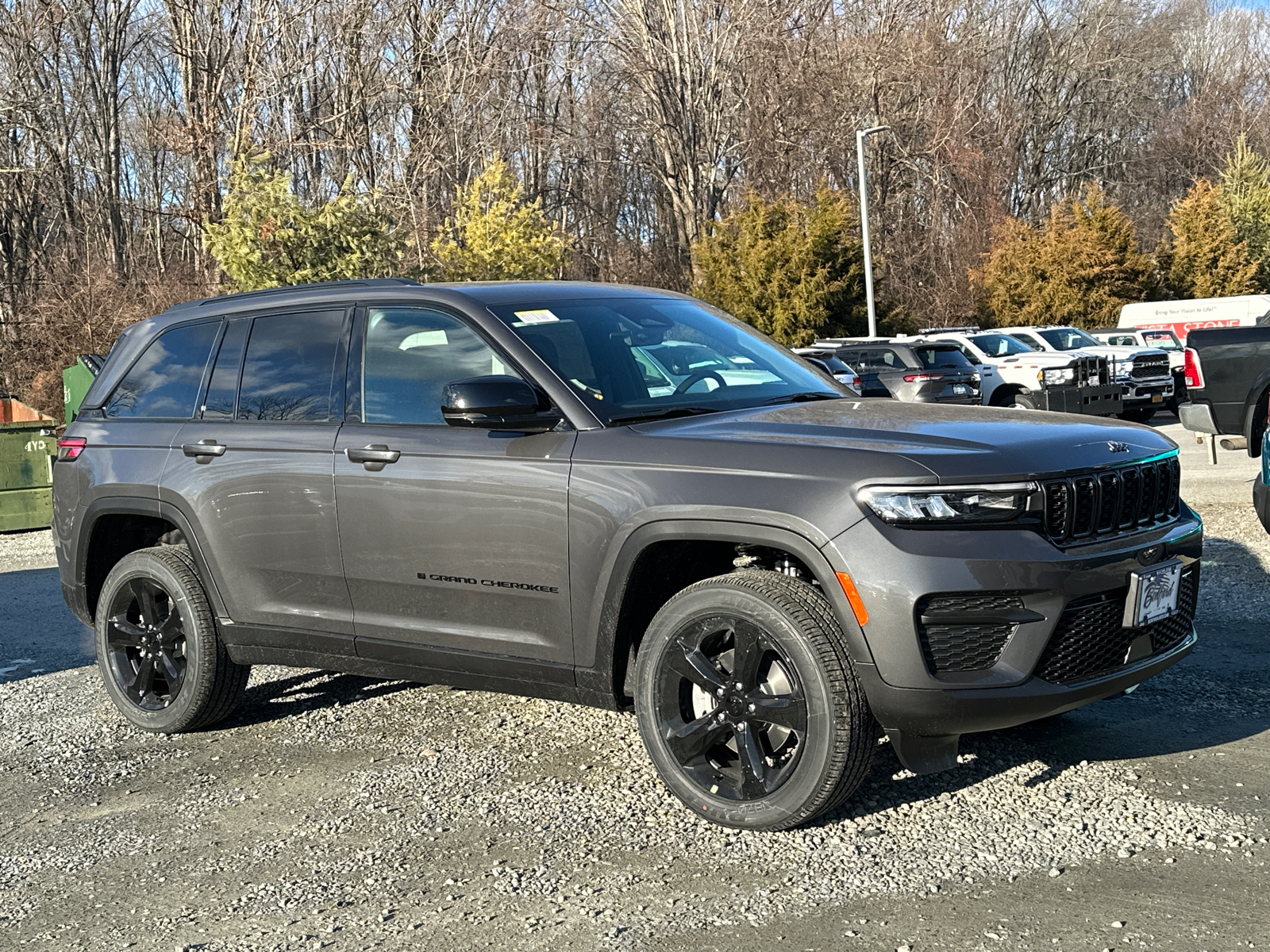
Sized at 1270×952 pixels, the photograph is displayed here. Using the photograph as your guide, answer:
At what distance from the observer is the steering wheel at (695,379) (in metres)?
4.77

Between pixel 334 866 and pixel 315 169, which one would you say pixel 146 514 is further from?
pixel 315 169

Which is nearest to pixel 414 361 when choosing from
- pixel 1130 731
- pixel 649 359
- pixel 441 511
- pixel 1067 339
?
pixel 441 511

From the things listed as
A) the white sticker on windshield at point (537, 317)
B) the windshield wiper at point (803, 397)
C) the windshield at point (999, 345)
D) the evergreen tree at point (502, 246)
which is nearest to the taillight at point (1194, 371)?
the windshield wiper at point (803, 397)

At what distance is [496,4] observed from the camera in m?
43.3

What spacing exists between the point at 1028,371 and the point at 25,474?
52.3 feet

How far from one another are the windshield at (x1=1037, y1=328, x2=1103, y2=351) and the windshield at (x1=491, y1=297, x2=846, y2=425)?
68.1ft

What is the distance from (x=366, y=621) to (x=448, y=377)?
0.97m

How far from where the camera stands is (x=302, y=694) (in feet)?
20.7

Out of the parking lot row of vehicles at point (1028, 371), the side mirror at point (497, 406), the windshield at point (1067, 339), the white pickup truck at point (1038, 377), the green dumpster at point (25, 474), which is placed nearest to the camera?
the side mirror at point (497, 406)

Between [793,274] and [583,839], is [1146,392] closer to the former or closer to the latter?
[793,274]

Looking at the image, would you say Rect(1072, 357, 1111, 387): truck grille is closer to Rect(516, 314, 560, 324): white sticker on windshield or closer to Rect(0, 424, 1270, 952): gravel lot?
Rect(0, 424, 1270, 952): gravel lot

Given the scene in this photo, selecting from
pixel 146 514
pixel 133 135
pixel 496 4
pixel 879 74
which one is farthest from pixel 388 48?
pixel 146 514

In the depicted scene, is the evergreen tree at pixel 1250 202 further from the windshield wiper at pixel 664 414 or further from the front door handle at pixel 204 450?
the front door handle at pixel 204 450

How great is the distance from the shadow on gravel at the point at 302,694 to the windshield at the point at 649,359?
2.23 metres
